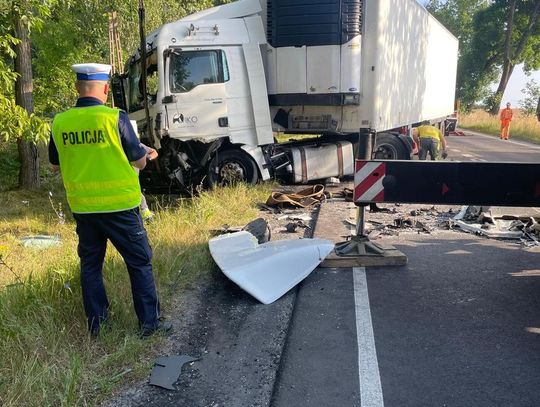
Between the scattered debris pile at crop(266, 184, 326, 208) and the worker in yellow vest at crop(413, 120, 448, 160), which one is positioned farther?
the worker in yellow vest at crop(413, 120, 448, 160)

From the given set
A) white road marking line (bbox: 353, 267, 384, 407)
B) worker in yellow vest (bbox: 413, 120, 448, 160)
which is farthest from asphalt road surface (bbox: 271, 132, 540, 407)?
worker in yellow vest (bbox: 413, 120, 448, 160)

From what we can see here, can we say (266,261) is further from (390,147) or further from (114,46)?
(114,46)

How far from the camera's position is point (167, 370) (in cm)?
321

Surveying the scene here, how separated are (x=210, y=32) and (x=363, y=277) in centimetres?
564

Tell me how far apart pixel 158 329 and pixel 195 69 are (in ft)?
19.7

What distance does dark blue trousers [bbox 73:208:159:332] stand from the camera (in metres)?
3.42

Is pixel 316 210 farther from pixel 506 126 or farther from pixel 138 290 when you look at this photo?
pixel 506 126

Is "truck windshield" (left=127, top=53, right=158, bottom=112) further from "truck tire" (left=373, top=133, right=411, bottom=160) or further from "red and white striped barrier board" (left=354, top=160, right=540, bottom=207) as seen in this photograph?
"truck tire" (left=373, top=133, right=411, bottom=160)

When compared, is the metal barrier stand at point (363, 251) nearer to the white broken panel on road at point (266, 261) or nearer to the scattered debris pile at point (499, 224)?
the white broken panel on road at point (266, 261)

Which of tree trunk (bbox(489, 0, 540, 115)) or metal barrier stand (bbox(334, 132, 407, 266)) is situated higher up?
tree trunk (bbox(489, 0, 540, 115))

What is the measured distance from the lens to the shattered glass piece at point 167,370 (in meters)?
3.06

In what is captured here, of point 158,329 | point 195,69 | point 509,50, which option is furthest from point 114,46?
point 509,50

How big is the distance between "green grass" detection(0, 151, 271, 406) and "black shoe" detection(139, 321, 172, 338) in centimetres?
7

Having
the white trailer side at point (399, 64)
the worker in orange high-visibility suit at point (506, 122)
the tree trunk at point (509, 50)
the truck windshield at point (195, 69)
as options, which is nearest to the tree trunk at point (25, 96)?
the truck windshield at point (195, 69)
